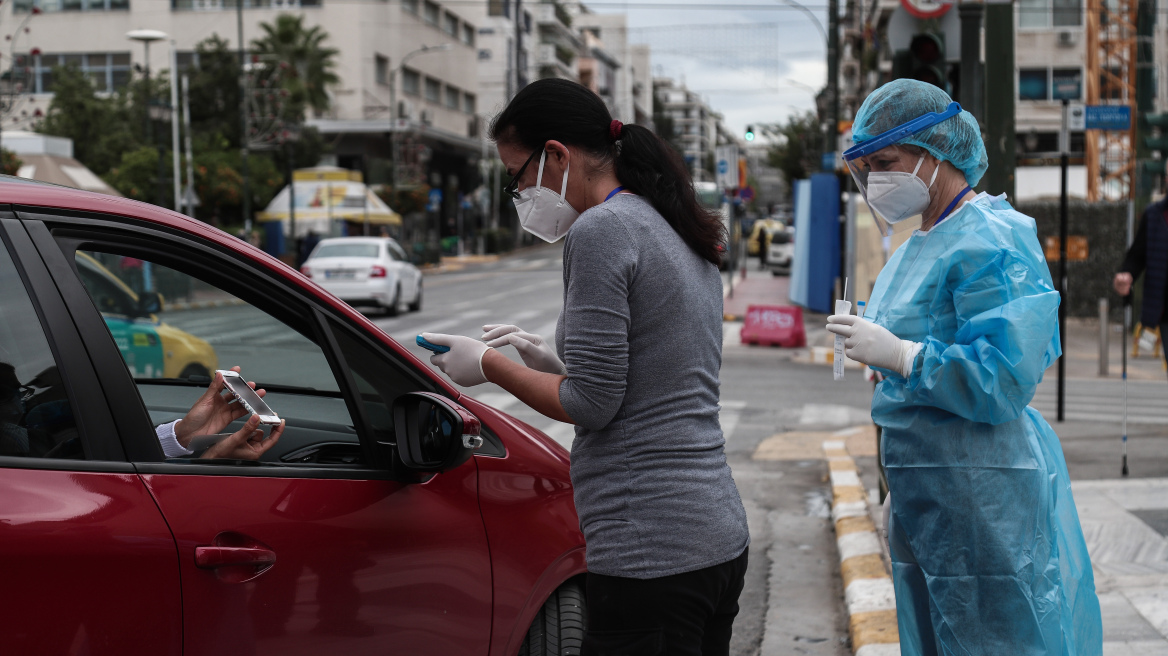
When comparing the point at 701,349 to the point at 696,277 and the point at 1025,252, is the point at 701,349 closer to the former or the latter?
the point at 696,277

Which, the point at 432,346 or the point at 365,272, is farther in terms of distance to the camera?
the point at 365,272

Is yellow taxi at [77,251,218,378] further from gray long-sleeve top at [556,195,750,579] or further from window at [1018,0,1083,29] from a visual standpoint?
window at [1018,0,1083,29]

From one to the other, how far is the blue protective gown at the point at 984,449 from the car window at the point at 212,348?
4.33ft

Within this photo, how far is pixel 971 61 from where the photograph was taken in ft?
21.8

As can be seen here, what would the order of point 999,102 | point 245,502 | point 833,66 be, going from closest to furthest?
point 245,502 → point 999,102 → point 833,66

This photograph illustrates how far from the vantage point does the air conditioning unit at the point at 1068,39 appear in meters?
38.4

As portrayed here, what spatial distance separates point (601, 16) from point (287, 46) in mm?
85656

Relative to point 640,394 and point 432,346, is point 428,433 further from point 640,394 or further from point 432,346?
point 640,394

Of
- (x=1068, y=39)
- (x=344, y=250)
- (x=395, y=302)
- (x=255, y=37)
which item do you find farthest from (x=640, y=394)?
(x=255, y=37)

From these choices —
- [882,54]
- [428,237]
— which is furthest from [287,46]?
[882,54]

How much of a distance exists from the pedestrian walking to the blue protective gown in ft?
17.4

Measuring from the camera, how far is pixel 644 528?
2.23 metres

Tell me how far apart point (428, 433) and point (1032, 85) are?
135 ft

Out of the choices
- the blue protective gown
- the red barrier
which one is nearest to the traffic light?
the blue protective gown
